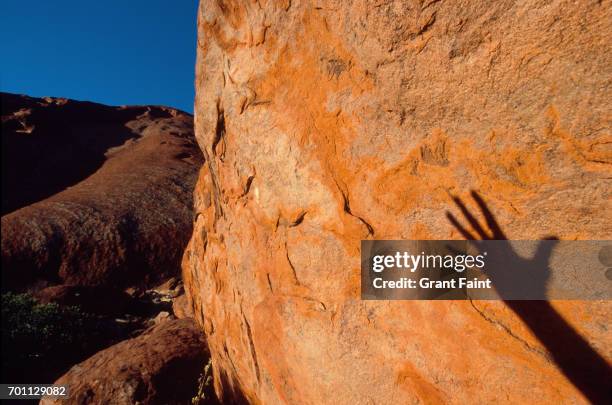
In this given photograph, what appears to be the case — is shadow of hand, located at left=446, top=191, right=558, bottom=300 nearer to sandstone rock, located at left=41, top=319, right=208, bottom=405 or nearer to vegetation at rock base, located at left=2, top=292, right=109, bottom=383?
sandstone rock, located at left=41, top=319, right=208, bottom=405

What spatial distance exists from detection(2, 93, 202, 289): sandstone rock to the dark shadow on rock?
720 centimetres

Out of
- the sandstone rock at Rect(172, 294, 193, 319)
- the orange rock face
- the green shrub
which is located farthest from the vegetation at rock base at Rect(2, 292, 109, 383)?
the orange rock face

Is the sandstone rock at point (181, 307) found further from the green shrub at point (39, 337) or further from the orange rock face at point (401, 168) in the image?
the orange rock face at point (401, 168)

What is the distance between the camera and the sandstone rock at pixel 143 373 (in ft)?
9.89

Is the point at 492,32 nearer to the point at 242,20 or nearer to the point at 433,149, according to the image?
the point at 433,149

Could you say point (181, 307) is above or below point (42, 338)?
above

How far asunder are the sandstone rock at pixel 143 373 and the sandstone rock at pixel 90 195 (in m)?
4.29

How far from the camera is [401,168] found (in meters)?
1.77

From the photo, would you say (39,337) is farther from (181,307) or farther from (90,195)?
(90,195)

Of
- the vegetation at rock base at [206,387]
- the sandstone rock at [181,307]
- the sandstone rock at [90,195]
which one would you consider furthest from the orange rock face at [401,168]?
the sandstone rock at [90,195]

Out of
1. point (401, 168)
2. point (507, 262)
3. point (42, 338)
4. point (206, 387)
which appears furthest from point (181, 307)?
point (507, 262)

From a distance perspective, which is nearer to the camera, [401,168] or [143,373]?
[401,168]

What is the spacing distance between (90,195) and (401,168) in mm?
8504

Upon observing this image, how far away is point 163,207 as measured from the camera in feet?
28.4
